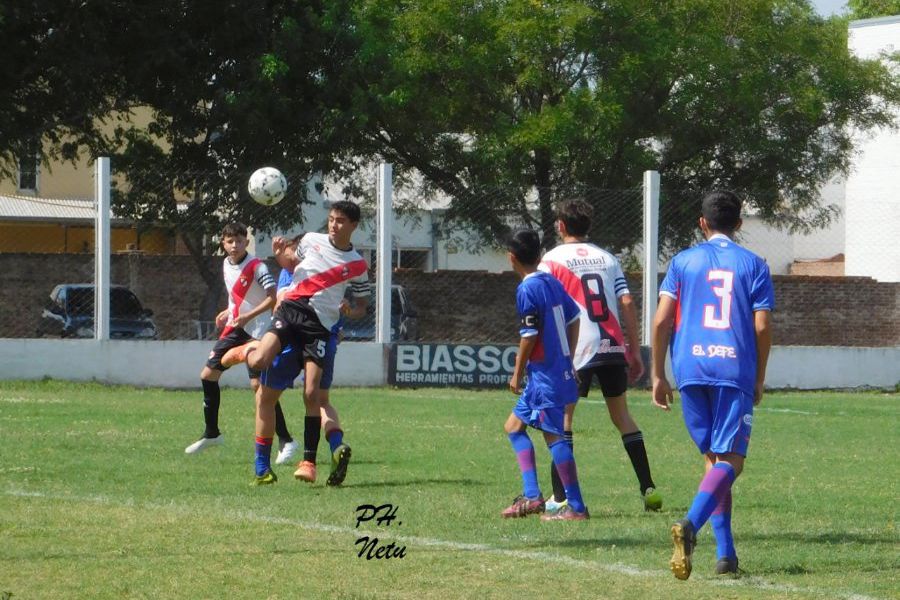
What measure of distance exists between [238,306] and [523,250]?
4.09 meters

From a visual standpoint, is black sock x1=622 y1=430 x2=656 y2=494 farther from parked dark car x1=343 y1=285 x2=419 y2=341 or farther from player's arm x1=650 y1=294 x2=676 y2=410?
parked dark car x1=343 y1=285 x2=419 y2=341

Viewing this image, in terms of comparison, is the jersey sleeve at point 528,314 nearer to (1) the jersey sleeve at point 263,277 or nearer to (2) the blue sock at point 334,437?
(2) the blue sock at point 334,437

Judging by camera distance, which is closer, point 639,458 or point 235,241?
point 639,458

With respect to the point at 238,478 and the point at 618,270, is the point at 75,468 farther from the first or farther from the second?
the point at 618,270

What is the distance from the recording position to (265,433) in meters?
9.61

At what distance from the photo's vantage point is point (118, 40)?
27609mm

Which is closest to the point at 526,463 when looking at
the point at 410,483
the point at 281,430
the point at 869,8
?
the point at 410,483

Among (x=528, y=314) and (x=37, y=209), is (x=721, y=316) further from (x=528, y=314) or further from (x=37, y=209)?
(x=37, y=209)

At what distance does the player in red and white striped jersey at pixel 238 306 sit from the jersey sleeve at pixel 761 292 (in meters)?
5.67

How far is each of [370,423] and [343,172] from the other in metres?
13.7

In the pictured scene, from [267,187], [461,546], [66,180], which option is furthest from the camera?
[66,180]

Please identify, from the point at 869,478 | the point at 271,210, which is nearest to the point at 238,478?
the point at 869,478

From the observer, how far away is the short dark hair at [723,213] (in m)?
6.83

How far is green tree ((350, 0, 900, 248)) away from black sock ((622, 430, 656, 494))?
20458 mm
